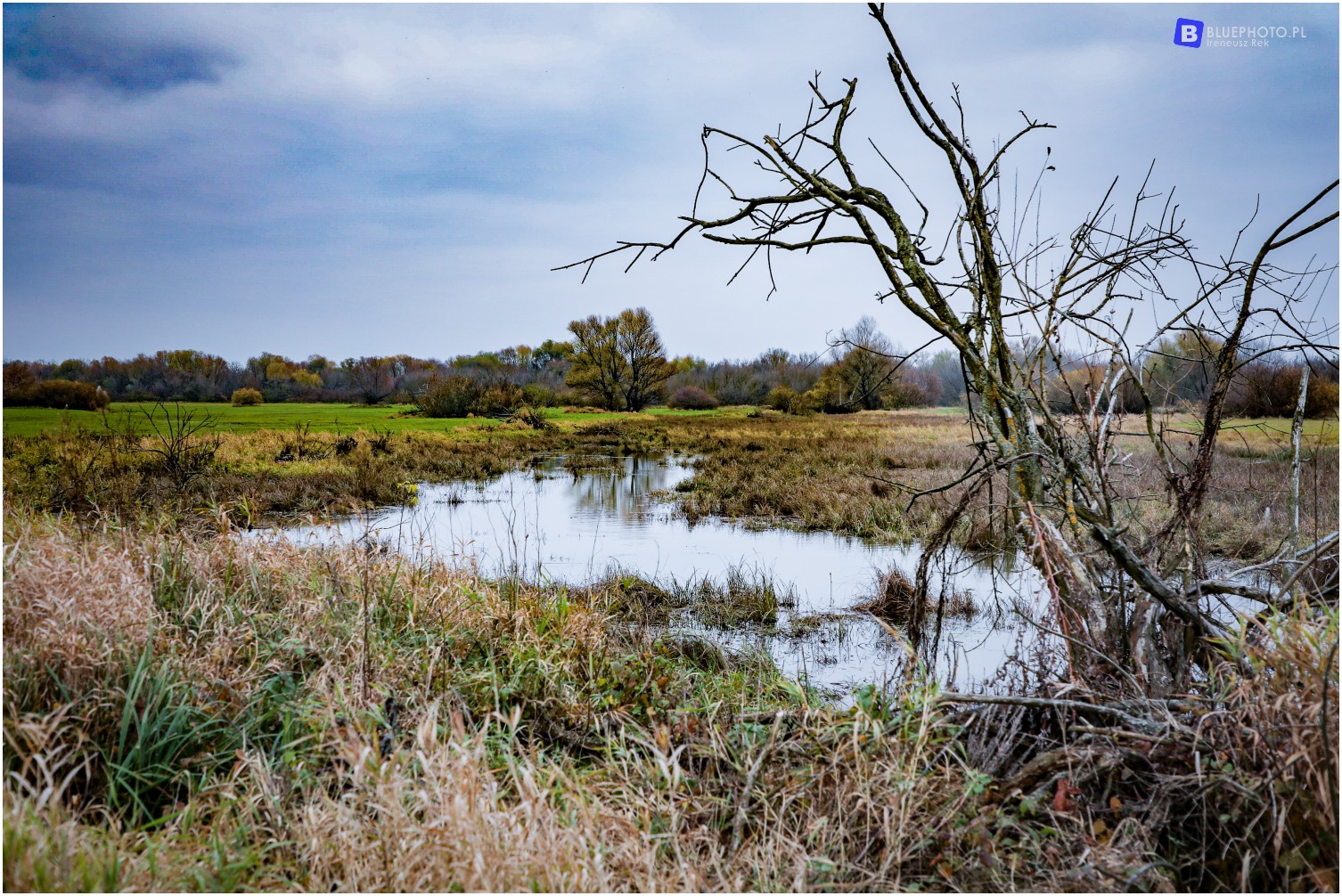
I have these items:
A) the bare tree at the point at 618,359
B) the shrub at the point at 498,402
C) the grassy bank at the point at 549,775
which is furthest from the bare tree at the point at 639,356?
the grassy bank at the point at 549,775

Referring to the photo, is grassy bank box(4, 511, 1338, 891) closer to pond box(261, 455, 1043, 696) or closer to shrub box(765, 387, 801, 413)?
pond box(261, 455, 1043, 696)

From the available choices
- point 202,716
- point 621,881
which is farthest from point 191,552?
point 621,881

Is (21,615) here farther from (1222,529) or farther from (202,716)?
(1222,529)

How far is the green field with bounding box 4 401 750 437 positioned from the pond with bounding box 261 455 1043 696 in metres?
3.04

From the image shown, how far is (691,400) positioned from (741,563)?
31676 mm

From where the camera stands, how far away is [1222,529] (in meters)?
10.6

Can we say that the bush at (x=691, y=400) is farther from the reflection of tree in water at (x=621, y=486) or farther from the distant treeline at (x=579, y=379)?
the reflection of tree in water at (x=621, y=486)

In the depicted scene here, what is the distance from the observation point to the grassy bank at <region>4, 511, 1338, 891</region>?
2447mm

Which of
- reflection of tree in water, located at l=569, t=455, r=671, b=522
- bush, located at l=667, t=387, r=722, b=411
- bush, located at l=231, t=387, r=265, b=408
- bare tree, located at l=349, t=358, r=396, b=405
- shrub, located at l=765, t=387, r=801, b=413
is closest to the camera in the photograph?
reflection of tree in water, located at l=569, t=455, r=671, b=522

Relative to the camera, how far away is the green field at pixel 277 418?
10.5 metres

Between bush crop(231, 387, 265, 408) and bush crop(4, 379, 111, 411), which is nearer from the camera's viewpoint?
bush crop(4, 379, 111, 411)

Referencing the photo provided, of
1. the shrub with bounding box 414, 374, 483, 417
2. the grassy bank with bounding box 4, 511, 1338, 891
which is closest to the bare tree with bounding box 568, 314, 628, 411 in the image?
the shrub with bounding box 414, 374, 483, 417

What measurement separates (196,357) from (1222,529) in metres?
25.1

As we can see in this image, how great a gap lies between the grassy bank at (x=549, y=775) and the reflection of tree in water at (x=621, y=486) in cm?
933
